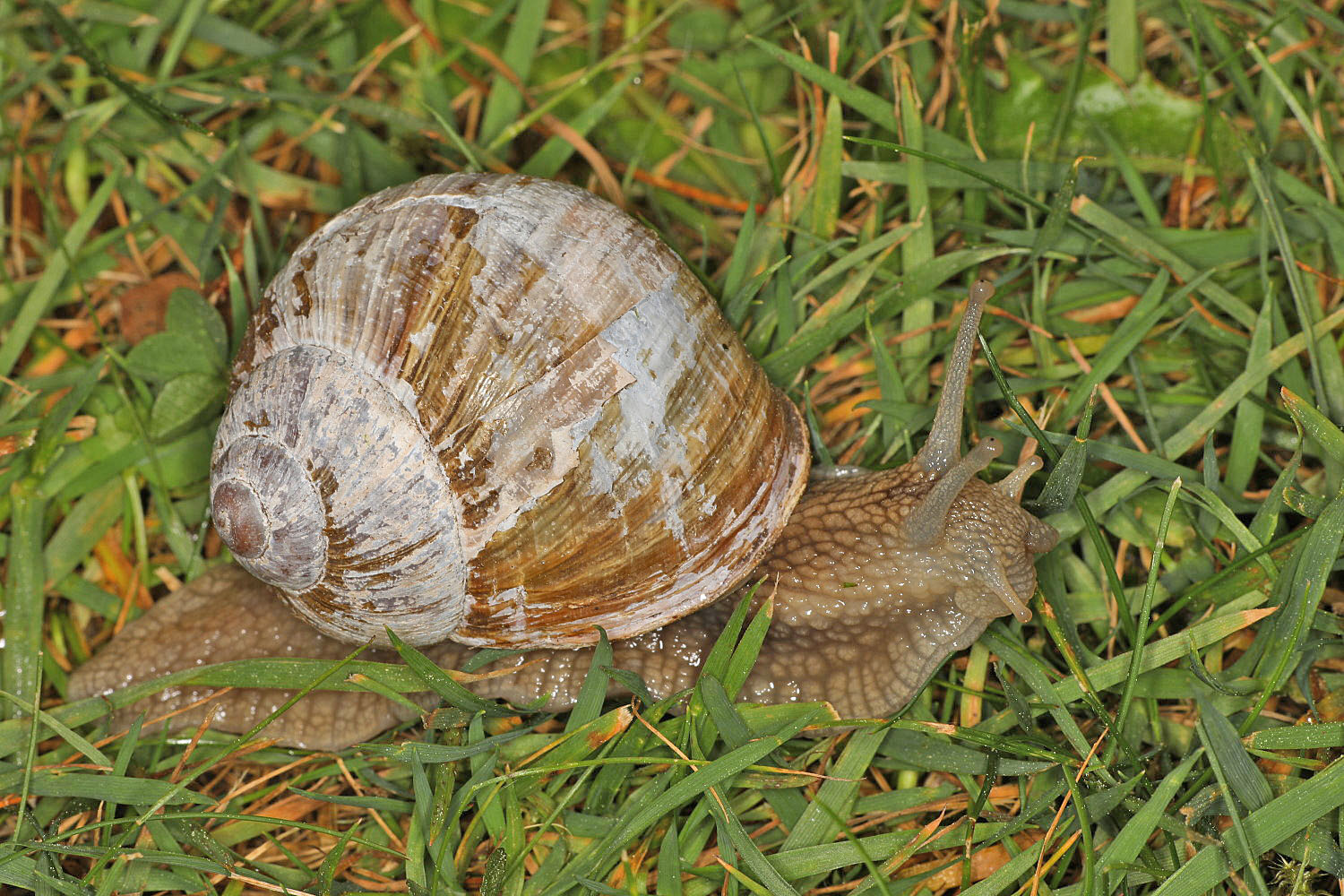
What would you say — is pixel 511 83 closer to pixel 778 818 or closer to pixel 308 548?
pixel 308 548

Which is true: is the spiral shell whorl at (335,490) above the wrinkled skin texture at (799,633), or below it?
above

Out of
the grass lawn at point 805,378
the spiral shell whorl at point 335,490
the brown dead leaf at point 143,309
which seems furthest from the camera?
the brown dead leaf at point 143,309

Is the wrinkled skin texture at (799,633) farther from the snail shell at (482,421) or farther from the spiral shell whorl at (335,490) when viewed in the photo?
the spiral shell whorl at (335,490)

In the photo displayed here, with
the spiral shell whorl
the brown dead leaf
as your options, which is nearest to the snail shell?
the spiral shell whorl

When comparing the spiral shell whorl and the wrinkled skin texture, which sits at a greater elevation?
the spiral shell whorl

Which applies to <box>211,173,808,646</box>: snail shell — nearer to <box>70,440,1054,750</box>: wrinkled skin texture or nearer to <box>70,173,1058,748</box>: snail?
<box>70,173,1058,748</box>: snail

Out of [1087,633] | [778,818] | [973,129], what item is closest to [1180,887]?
[1087,633]

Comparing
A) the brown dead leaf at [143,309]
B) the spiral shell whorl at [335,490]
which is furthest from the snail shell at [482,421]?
the brown dead leaf at [143,309]
